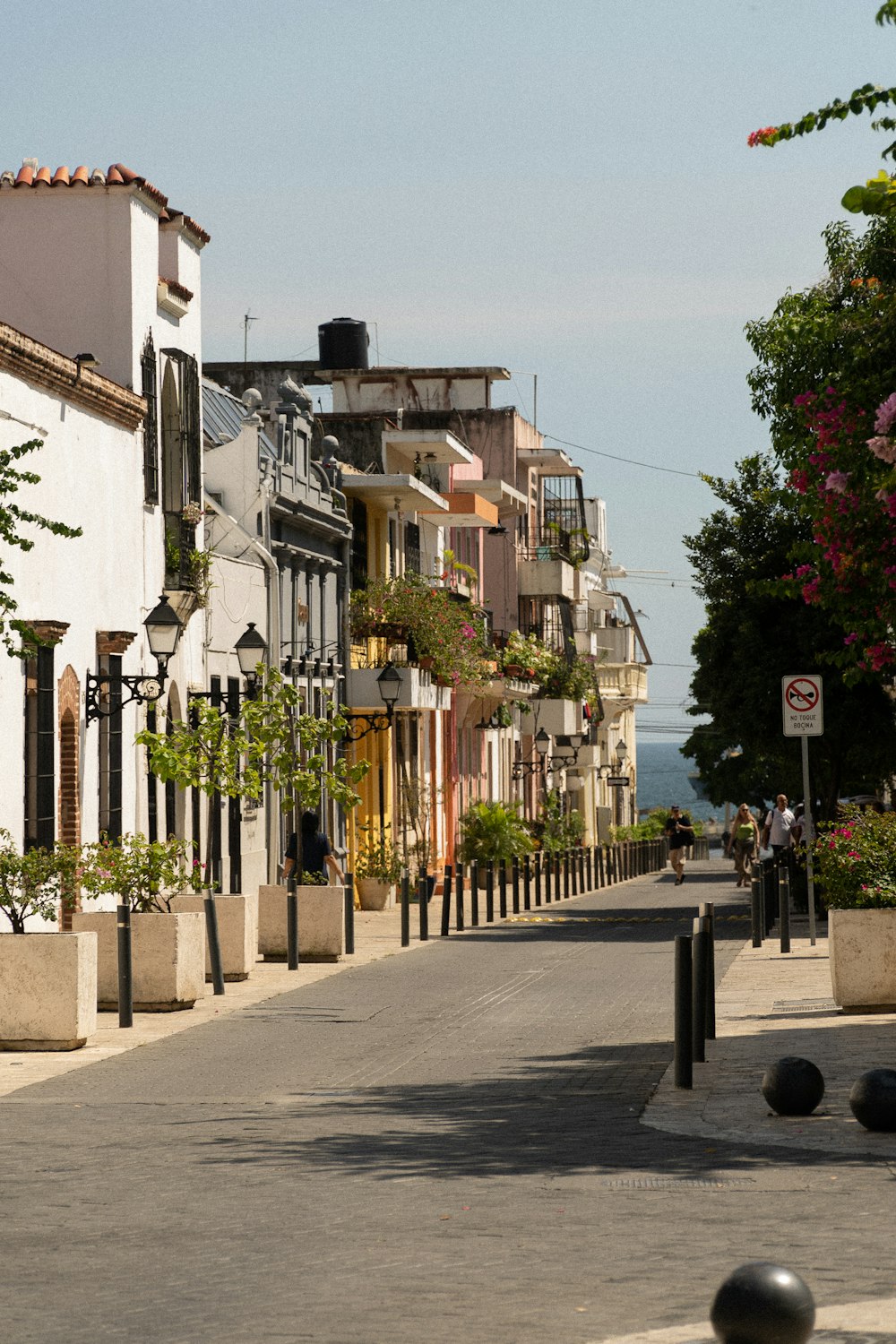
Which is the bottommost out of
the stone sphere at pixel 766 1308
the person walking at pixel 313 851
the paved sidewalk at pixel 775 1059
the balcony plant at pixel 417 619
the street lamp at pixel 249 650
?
the paved sidewalk at pixel 775 1059

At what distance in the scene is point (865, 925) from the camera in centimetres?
1767

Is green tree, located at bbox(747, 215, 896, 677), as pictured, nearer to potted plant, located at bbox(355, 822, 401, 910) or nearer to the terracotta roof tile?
the terracotta roof tile

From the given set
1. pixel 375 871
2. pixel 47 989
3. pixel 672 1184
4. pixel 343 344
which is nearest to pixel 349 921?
pixel 47 989

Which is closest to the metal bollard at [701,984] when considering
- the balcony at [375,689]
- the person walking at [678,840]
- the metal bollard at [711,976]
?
the metal bollard at [711,976]

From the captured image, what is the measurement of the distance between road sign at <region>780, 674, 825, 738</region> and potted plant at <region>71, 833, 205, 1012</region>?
887 centimetres

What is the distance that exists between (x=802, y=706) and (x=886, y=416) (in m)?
12.0

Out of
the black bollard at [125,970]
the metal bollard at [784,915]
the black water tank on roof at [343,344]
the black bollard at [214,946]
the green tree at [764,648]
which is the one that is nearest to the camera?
the black bollard at [125,970]

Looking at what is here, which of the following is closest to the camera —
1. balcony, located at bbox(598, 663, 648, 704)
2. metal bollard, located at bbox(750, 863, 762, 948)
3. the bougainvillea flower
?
the bougainvillea flower

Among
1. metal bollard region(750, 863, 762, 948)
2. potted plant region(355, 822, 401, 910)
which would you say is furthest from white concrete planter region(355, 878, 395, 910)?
metal bollard region(750, 863, 762, 948)

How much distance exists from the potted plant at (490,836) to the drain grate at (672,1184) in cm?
3718

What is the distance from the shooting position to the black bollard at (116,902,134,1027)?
693 inches

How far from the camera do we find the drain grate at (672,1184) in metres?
9.88

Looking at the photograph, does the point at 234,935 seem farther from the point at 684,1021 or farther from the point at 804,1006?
the point at 684,1021

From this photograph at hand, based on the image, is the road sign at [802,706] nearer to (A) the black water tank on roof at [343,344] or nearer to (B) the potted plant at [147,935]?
(B) the potted plant at [147,935]
